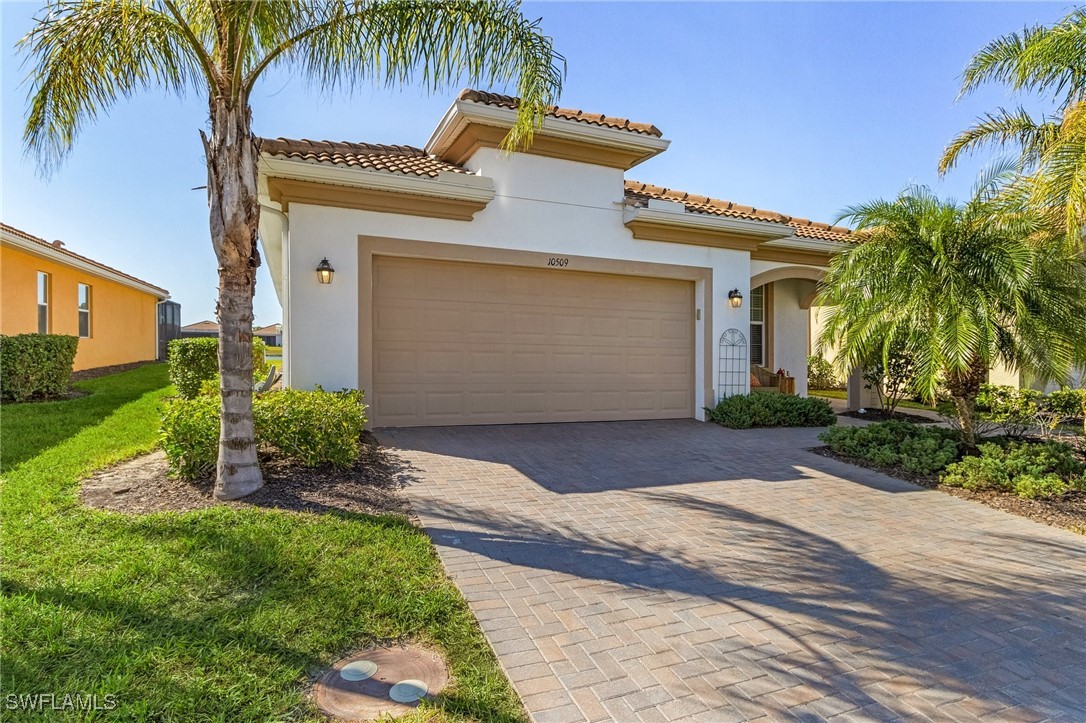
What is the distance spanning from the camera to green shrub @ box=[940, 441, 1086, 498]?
6223mm

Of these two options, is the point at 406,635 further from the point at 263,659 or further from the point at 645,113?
the point at 645,113

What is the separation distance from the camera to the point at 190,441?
565cm

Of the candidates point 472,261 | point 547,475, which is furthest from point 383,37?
point 547,475

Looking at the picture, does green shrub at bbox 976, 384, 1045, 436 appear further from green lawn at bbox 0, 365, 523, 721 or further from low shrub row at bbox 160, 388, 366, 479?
green lawn at bbox 0, 365, 523, 721


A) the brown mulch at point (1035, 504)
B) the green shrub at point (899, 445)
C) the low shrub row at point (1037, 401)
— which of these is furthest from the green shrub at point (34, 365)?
the low shrub row at point (1037, 401)

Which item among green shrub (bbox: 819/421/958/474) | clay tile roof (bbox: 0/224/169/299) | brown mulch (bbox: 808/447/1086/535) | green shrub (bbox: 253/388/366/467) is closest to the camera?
brown mulch (bbox: 808/447/1086/535)

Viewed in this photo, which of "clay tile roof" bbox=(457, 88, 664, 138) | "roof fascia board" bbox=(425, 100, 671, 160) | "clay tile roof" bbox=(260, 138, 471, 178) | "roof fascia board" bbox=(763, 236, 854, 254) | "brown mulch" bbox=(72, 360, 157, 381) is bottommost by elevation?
"brown mulch" bbox=(72, 360, 157, 381)

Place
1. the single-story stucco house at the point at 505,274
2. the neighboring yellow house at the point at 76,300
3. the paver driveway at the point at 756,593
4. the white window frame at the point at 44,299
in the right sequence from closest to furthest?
the paver driveway at the point at 756,593 < the single-story stucco house at the point at 505,274 < the neighboring yellow house at the point at 76,300 < the white window frame at the point at 44,299

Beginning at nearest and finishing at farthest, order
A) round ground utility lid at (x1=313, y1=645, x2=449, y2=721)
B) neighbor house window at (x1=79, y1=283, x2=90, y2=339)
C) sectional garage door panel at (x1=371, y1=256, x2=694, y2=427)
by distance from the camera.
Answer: round ground utility lid at (x1=313, y1=645, x2=449, y2=721), sectional garage door panel at (x1=371, y1=256, x2=694, y2=427), neighbor house window at (x1=79, y1=283, x2=90, y2=339)

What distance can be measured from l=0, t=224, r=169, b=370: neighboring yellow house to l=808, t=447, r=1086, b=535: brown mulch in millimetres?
18127

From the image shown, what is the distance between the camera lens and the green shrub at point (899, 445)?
7.27 metres

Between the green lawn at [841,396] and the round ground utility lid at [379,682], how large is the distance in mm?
16296

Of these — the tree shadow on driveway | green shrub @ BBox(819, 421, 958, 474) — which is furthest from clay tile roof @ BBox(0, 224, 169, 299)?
green shrub @ BBox(819, 421, 958, 474)

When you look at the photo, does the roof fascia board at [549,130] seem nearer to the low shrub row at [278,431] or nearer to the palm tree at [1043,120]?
the low shrub row at [278,431]
